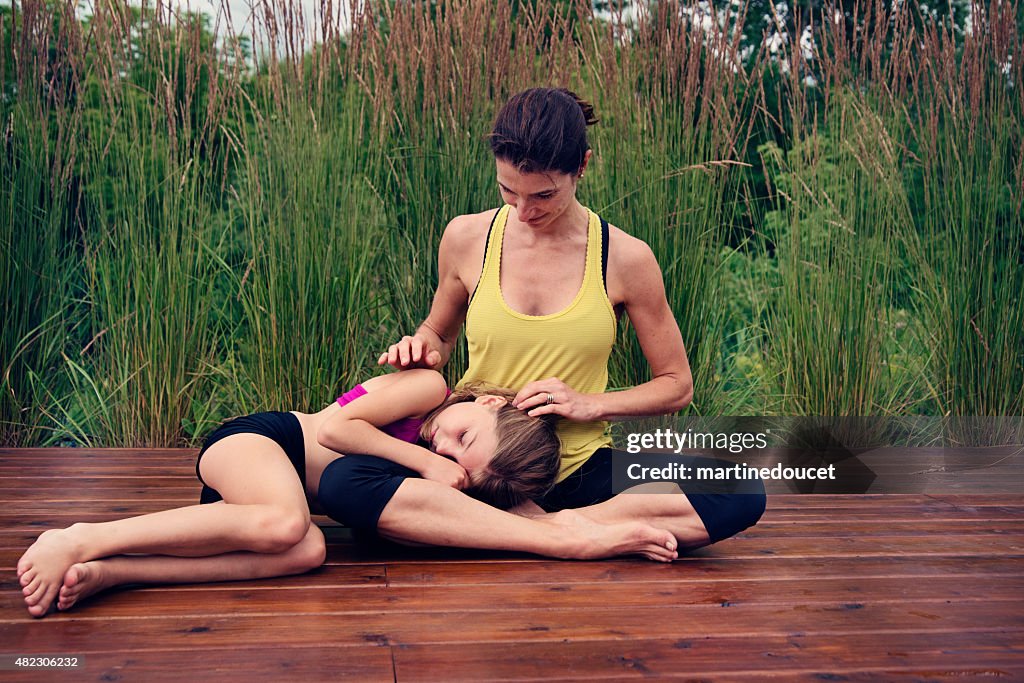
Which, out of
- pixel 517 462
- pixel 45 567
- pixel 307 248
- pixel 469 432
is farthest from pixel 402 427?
pixel 307 248

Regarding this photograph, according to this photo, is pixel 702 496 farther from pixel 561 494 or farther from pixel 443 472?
pixel 443 472

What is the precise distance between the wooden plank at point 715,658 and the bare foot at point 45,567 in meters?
0.56

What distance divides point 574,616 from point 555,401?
46cm

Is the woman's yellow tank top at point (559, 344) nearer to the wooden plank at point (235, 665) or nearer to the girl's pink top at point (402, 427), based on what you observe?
the girl's pink top at point (402, 427)

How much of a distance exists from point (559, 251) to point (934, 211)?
163 centimetres

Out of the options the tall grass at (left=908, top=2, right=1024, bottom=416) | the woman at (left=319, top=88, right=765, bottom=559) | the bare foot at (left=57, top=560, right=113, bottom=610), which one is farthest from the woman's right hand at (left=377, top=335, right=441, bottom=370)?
the tall grass at (left=908, top=2, right=1024, bottom=416)

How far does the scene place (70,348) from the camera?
10.6 feet

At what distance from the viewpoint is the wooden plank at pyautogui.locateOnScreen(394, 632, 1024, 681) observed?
1448mm

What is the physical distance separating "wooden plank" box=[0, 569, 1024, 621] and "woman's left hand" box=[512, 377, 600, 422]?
0.33 metres

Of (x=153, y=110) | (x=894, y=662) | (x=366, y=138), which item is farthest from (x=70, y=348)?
(x=894, y=662)

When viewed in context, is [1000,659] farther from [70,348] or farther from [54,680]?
[70,348]

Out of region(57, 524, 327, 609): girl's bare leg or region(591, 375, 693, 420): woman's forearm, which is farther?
region(591, 375, 693, 420): woman's forearm

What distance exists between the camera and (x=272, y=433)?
6.68ft

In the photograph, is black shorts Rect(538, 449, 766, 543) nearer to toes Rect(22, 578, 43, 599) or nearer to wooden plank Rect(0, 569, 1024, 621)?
wooden plank Rect(0, 569, 1024, 621)
